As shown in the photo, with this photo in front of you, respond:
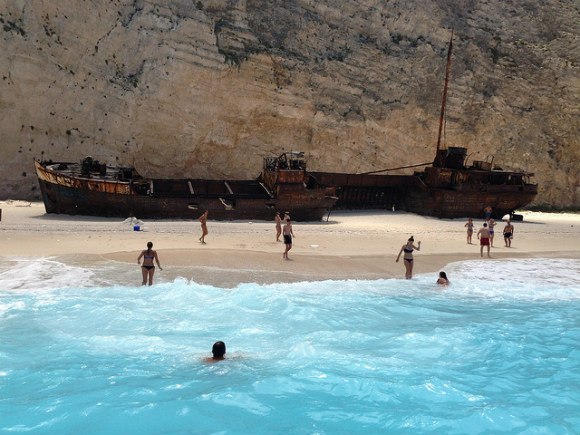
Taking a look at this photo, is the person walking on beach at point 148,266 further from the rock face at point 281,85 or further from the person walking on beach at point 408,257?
the rock face at point 281,85

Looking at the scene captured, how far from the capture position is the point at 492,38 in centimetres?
3859

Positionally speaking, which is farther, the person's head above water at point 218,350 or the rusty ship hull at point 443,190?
the rusty ship hull at point 443,190

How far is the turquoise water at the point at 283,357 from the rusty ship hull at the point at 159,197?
315 inches

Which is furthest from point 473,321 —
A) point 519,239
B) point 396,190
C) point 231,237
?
point 396,190

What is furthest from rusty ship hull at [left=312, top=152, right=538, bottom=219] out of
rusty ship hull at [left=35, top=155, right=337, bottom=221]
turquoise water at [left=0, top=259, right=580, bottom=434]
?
turquoise water at [left=0, top=259, right=580, bottom=434]

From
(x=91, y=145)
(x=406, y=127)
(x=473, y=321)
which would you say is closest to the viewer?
(x=473, y=321)

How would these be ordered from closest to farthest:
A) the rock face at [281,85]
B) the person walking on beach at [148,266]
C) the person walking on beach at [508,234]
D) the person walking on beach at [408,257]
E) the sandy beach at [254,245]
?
the person walking on beach at [148,266]
the person walking on beach at [408,257]
the sandy beach at [254,245]
the person walking on beach at [508,234]
the rock face at [281,85]

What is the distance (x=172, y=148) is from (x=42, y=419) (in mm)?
22437

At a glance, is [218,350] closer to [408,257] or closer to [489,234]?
[408,257]

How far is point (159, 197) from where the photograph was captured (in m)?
21.2

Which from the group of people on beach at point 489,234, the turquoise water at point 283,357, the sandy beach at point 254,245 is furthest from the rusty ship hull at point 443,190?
the turquoise water at point 283,357

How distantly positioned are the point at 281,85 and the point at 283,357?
2406 cm

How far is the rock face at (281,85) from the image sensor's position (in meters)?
26.4

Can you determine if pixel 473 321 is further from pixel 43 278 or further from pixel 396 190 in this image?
pixel 396 190
